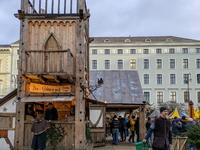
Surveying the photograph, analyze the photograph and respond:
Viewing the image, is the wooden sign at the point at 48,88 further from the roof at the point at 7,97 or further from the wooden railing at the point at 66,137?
the wooden railing at the point at 66,137

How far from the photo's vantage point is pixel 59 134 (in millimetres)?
11844

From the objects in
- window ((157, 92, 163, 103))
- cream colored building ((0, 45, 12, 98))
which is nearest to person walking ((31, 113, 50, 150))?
cream colored building ((0, 45, 12, 98))

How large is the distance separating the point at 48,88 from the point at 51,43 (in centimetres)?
204

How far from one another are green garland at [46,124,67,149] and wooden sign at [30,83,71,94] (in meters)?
1.49

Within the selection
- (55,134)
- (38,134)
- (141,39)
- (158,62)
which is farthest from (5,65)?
(38,134)

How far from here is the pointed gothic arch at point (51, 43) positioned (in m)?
12.5

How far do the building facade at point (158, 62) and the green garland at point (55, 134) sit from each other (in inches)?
1870

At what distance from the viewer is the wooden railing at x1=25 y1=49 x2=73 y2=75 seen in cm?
1139

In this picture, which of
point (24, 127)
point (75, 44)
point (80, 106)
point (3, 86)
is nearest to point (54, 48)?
point (75, 44)

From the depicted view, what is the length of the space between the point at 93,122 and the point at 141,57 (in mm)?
45258

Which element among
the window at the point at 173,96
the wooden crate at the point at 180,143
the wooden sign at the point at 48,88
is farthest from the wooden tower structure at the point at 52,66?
the window at the point at 173,96

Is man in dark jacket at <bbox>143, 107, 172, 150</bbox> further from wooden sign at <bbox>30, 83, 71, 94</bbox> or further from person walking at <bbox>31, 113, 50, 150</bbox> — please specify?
wooden sign at <bbox>30, 83, 71, 94</bbox>

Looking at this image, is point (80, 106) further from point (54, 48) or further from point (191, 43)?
point (191, 43)

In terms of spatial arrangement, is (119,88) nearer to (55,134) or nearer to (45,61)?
(55,134)
